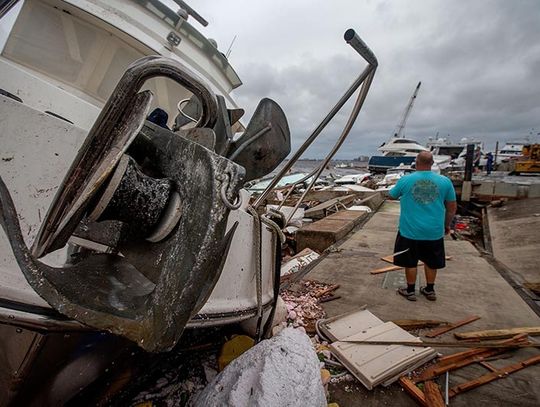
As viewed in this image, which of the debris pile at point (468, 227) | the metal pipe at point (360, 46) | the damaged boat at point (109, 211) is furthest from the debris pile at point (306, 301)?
the debris pile at point (468, 227)

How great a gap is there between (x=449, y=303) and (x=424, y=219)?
1.02 m

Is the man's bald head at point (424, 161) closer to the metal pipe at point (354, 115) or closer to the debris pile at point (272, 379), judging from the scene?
the metal pipe at point (354, 115)

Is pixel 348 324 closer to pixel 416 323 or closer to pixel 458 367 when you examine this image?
pixel 416 323

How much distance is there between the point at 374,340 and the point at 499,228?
7852 mm

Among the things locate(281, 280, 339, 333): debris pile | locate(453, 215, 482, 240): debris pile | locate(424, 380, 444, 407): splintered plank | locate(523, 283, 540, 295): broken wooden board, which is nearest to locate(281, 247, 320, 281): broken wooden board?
locate(281, 280, 339, 333): debris pile

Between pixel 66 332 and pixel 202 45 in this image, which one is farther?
pixel 202 45

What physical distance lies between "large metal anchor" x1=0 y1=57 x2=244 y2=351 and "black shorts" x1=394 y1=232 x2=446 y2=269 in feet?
10.2

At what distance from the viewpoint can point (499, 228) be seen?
26.2ft

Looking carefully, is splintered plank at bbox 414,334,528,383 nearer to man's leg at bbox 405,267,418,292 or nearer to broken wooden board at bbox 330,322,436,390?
broken wooden board at bbox 330,322,436,390

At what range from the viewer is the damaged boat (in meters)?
0.83

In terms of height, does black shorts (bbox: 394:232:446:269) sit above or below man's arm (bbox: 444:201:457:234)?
below

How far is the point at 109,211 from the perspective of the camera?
0.89 m

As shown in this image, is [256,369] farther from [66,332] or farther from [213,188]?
[213,188]

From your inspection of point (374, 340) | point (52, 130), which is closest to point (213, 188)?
point (52, 130)
